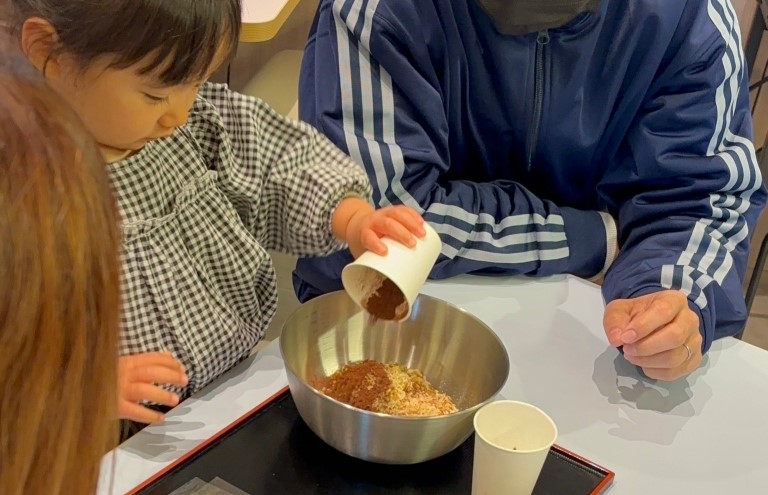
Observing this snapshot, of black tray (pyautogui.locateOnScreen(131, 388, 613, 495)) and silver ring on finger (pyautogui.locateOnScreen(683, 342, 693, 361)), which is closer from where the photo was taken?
black tray (pyautogui.locateOnScreen(131, 388, 613, 495))

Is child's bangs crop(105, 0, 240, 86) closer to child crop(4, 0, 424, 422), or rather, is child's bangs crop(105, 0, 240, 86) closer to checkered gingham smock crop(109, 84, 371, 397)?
child crop(4, 0, 424, 422)

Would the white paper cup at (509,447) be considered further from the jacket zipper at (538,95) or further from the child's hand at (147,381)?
the jacket zipper at (538,95)

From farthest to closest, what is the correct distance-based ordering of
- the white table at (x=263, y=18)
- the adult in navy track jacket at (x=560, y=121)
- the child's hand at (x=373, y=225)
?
the white table at (x=263, y=18)
the adult in navy track jacket at (x=560, y=121)
the child's hand at (x=373, y=225)

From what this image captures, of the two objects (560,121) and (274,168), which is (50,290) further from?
(560,121)

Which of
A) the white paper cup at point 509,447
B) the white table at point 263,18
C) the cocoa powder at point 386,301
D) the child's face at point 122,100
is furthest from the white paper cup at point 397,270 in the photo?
the white table at point 263,18

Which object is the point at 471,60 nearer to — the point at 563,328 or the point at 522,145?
the point at 522,145

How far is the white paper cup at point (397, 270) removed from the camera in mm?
896

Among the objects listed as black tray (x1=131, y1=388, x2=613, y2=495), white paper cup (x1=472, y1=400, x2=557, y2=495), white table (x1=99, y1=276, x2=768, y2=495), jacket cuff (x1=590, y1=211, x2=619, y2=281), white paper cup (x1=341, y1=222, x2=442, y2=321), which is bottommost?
black tray (x1=131, y1=388, x2=613, y2=495)

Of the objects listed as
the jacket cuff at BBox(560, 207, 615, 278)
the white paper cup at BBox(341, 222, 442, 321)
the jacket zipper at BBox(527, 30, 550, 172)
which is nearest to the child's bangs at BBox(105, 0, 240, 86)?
the white paper cup at BBox(341, 222, 442, 321)

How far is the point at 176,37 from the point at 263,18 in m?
1.10

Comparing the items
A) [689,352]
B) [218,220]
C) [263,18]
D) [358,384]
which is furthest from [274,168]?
[263,18]

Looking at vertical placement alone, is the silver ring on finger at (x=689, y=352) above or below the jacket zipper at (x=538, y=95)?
below

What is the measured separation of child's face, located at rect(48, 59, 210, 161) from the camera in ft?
2.93

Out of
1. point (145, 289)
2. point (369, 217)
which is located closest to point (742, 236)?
point (369, 217)
